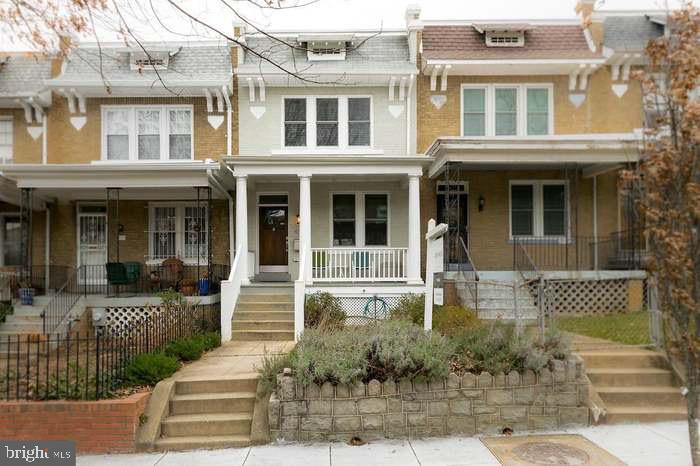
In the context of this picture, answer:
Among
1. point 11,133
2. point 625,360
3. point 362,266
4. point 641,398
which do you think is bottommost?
point 641,398

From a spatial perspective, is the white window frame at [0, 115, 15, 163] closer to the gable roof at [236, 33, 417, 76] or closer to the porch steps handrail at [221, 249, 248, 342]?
the gable roof at [236, 33, 417, 76]

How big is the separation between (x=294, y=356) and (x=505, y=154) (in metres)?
8.09

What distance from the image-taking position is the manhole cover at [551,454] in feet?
19.0

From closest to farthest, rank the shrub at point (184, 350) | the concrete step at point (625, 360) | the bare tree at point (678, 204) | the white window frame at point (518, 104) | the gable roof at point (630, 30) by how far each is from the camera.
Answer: the bare tree at point (678, 204) → the concrete step at point (625, 360) → the shrub at point (184, 350) → the white window frame at point (518, 104) → the gable roof at point (630, 30)

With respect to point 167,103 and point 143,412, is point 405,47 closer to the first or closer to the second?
point 167,103

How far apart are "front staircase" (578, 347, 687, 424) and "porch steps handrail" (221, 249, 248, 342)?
7.27m

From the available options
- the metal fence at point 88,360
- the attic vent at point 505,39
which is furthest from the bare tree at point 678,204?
the attic vent at point 505,39

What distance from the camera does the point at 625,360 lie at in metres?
8.06

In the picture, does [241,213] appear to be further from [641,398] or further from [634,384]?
[641,398]

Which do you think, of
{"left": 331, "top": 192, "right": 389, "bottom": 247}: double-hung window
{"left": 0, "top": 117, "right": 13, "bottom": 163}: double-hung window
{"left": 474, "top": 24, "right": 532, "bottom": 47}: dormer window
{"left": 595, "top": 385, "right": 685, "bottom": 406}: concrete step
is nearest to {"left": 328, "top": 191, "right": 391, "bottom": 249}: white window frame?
{"left": 331, "top": 192, "right": 389, "bottom": 247}: double-hung window

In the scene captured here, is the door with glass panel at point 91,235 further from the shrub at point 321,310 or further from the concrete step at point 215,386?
the concrete step at point 215,386

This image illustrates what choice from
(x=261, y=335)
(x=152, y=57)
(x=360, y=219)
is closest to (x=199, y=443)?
(x=261, y=335)

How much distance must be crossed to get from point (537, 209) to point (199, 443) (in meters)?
12.0

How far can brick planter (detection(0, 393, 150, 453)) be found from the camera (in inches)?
243
